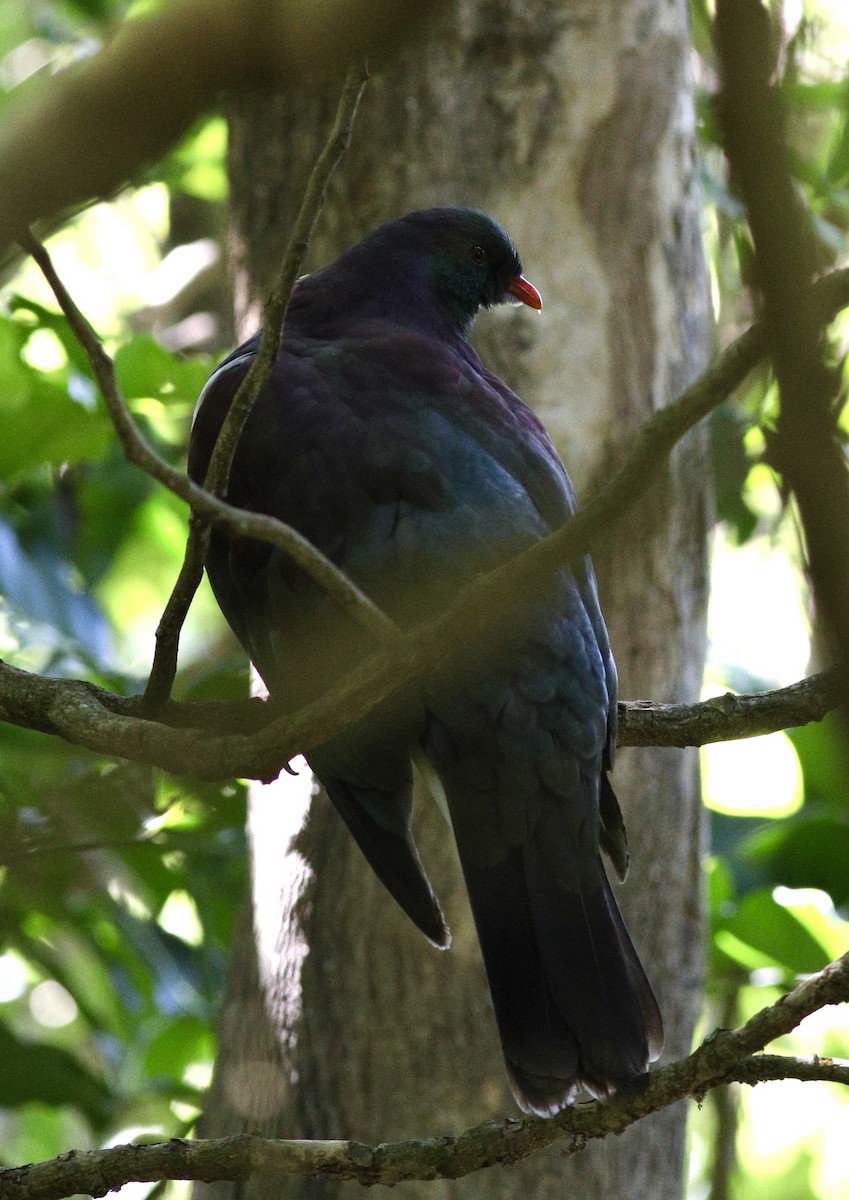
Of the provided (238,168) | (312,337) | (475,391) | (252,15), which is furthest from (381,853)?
(238,168)

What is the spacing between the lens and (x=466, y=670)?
6.84ft

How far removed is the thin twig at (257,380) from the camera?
4.90 ft

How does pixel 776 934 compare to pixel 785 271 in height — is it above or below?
above

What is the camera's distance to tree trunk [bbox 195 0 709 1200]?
9.17ft

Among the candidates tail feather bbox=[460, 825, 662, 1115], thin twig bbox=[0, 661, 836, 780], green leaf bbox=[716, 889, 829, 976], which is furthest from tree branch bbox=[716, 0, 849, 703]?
green leaf bbox=[716, 889, 829, 976]

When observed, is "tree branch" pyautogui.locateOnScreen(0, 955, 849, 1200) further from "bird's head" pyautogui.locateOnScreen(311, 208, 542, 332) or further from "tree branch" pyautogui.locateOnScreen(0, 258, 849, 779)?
"bird's head" pyautogui.locateOnScreen(311, 208, 542, 332)

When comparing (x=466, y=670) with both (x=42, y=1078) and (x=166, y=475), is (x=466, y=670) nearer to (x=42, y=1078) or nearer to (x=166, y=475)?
(x=166, y=475)

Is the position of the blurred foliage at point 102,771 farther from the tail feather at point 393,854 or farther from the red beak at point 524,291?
the red beak at point 524,291

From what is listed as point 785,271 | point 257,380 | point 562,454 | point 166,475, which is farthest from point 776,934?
point 785,271

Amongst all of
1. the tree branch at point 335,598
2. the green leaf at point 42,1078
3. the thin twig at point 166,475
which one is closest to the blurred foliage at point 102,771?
the green leaf at point 42,1078

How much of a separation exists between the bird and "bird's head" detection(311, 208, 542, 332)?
1.28 ft

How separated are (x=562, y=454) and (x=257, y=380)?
1526mm

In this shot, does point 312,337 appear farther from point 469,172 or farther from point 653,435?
point 653,435

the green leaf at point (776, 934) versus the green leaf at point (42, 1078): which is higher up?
the green leaf at point (776, 934)
